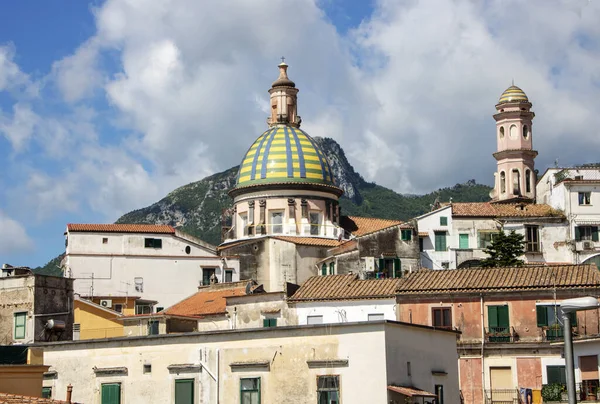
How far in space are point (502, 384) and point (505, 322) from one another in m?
2.90

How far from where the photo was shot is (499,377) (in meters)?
55.8

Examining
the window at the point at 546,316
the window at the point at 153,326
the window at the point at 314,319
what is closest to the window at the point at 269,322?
the window at the point at 314,319

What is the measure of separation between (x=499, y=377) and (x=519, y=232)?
20780 mm

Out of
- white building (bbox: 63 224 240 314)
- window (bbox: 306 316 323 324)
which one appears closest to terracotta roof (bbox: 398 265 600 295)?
window (bbox: 306 316 323 324)

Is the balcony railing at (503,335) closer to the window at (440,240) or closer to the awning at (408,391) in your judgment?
the awning at (408,391)

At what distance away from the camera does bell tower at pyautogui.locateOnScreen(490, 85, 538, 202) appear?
85.4 metres

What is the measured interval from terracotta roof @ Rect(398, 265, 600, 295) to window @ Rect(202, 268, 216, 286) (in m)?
21.0

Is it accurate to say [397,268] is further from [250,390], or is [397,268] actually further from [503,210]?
[250,390]

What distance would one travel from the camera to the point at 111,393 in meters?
41.2

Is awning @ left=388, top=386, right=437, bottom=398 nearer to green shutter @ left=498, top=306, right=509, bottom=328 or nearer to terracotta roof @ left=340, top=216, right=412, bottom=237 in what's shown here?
green shutter @ left=498, top=306, right=509, bottom=328

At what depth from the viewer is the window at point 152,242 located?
76.6 metres

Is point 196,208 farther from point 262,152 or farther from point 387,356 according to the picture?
point 387,356

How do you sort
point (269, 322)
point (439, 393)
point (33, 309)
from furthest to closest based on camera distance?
point (269, 322)
point (33, 309)
point (439, 393)

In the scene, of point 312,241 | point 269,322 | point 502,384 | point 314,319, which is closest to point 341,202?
point 312,241
